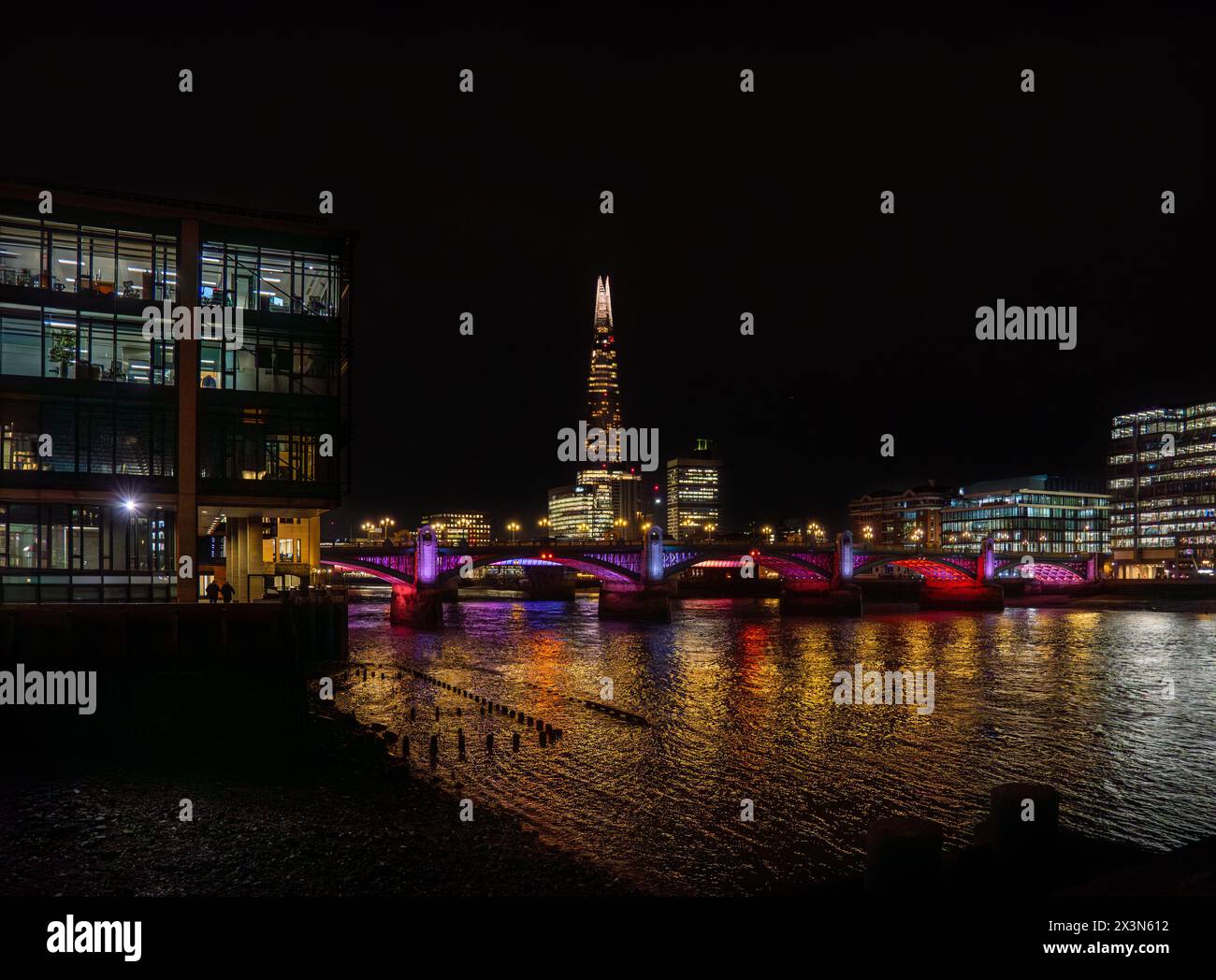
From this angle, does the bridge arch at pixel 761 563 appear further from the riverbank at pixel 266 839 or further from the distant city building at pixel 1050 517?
the distant city building at pixel 1050 517

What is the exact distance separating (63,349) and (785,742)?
3485 centimetres

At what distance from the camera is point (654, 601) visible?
8862 cm

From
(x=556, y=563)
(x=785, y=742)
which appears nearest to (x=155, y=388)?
(x=785, y=742)

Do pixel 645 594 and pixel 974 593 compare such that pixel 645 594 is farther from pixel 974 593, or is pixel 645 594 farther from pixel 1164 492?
pixel 1164 492

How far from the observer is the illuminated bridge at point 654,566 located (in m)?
79.1

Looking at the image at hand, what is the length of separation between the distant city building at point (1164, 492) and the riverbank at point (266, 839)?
162316 millimetres

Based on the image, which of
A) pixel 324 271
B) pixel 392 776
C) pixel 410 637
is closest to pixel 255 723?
pixel 392 776

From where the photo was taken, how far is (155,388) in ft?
129

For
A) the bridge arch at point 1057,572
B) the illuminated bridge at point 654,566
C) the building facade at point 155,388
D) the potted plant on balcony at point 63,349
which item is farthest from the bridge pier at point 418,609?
the bridge arch at point 1057,572

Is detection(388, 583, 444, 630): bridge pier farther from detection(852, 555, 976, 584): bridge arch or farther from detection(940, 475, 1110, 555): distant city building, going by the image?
detection(940, 475, 1110, 555): distant city building

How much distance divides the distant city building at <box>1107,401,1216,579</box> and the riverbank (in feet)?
533
